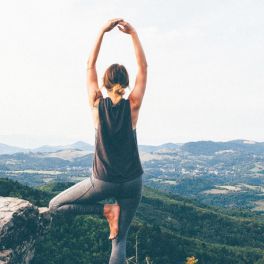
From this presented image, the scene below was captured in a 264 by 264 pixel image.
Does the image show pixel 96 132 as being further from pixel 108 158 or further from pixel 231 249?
pixel 231 249

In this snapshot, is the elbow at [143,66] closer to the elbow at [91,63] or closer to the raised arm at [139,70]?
the raised arm at [139,70]

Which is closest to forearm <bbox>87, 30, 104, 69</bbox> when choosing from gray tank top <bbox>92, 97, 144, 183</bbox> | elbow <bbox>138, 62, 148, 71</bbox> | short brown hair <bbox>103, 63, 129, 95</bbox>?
short brown hair <bbox>103, 63, 129, 95</bbox>

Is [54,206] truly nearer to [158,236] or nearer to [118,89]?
[118,89]

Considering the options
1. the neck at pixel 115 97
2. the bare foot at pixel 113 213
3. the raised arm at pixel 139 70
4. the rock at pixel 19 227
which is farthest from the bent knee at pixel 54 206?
the raised arm at pixel 139 70

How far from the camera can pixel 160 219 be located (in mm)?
158250

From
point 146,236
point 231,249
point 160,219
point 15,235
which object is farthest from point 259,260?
point 15,235

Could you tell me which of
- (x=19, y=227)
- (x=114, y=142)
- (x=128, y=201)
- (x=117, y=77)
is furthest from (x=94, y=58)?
(x=19, y=227)

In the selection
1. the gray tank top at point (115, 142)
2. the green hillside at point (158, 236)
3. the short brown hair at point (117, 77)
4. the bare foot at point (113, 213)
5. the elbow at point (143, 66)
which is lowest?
the green hillside at point (158, 236)

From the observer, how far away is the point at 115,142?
637 cm

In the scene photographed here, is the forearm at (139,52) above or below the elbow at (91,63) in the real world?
above

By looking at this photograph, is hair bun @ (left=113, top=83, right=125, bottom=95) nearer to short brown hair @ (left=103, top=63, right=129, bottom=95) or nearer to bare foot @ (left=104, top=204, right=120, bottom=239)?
short brown hair @ (left=103, top=63, right=129, bottom=95)

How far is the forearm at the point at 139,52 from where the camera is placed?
6680mm

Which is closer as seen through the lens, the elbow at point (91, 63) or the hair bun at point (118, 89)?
the hair bun at point (118, 89)

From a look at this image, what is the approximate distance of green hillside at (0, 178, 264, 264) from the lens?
6969 cm
